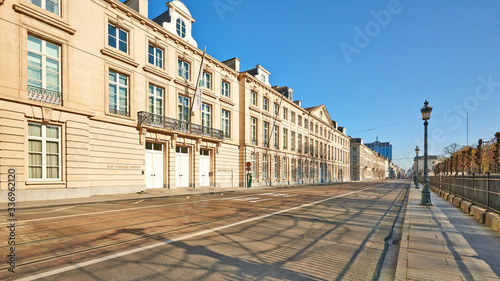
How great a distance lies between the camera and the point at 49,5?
44.5ft

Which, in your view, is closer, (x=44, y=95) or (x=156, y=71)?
(x=44, y=95)

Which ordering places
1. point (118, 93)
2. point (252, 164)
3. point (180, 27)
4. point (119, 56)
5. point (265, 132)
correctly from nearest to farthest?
point (119, 56), point (118, 93), point (180, 27), point (252, 164), point (265, 132)

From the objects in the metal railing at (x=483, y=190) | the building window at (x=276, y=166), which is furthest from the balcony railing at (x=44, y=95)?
the building window at (x=276, y=166)

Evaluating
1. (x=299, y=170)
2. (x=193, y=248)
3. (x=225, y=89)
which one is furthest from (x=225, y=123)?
(x=193, y=248)

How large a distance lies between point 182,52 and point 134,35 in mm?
4824

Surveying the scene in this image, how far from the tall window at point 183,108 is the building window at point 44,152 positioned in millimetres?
9790

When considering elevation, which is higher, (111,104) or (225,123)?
(111,104)


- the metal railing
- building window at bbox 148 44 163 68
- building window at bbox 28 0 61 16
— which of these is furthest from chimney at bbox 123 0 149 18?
the metal railing

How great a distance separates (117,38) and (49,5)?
4.08 meters

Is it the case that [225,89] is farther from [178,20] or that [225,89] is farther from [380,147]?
[380,147]

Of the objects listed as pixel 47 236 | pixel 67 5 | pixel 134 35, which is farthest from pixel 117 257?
pixel 134 35

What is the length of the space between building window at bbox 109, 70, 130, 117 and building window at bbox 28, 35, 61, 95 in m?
3.24

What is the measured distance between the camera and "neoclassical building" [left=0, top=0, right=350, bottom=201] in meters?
12.1

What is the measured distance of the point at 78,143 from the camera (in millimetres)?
14133
